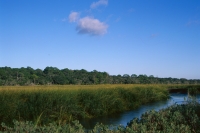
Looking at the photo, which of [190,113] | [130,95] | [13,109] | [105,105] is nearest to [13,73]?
[130,95]

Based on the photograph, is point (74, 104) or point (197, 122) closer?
point (197, 122)

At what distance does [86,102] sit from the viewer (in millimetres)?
17719

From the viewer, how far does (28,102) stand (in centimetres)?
1477

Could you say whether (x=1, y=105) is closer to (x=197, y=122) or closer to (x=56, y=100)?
(x=56, y=100)

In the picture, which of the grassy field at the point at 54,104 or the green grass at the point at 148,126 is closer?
the green grass at the point at 148,126

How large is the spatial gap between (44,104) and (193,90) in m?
33.2

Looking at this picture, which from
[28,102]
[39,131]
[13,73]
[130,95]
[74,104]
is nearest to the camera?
[39,131]

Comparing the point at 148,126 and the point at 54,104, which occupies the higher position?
the point at 148,126

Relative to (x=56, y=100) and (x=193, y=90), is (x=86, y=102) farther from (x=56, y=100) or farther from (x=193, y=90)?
(x=193, y=90)

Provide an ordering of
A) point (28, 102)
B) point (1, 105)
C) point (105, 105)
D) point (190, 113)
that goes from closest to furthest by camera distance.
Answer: point (190, 113) < point (1, 105) < point (28, 102) < point (105, 105)

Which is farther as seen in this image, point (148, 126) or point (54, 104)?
point (54, 104)

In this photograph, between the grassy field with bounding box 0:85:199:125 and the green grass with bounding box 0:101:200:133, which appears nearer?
the green grass with bounding box 0:101:200:133

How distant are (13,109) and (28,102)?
2.04 meters

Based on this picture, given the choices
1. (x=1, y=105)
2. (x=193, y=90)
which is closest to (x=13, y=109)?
(x=1, y=105)
